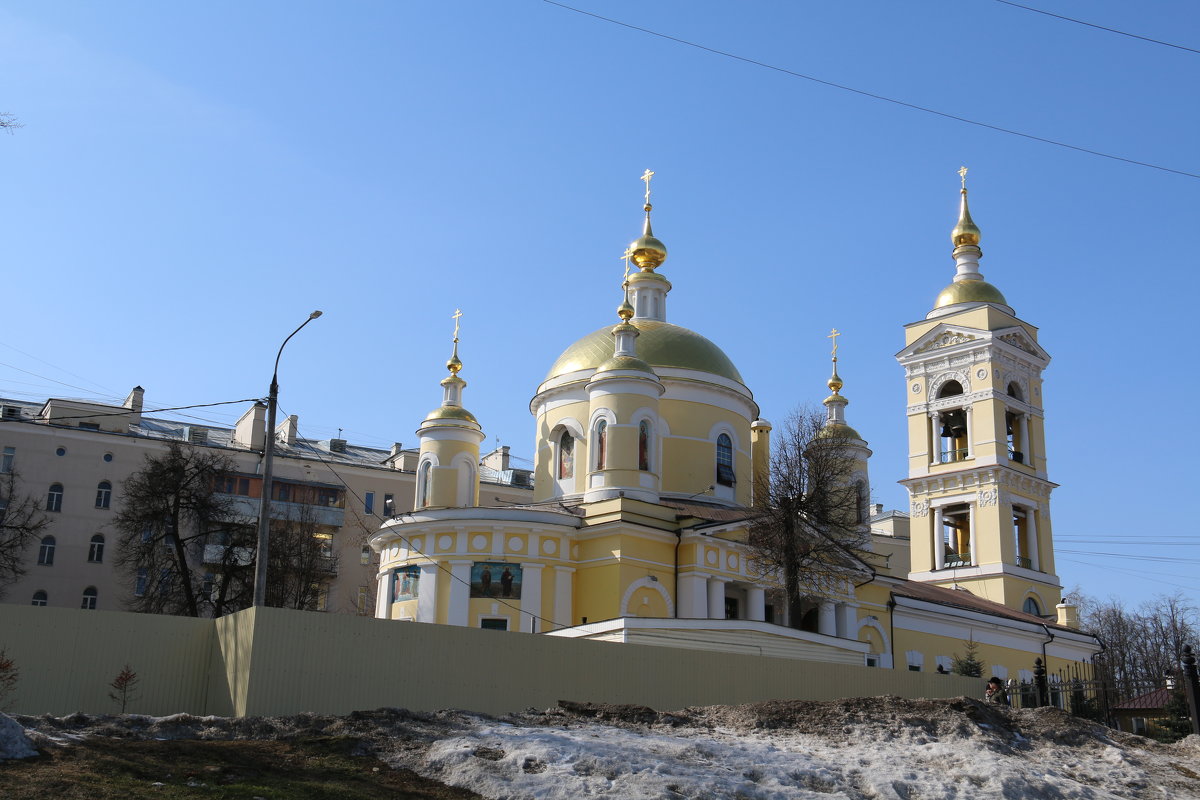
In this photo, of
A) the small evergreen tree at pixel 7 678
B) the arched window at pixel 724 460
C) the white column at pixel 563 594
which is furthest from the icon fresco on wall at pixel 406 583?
the small evergreen tree at pixel 7 678

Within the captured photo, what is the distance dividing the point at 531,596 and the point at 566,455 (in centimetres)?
714

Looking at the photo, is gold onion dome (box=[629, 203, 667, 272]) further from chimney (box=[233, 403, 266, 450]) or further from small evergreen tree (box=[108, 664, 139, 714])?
small evergreen tree (box=[108, 664, 139, 714])

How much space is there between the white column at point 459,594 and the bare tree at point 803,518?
24.7ft

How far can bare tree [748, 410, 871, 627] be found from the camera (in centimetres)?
3288

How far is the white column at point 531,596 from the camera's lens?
3300 cm

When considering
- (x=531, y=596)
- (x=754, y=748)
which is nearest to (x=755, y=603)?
(x=531, y=596)

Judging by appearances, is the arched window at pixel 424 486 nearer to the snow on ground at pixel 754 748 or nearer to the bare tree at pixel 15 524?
the bare tree at pixel 15 524

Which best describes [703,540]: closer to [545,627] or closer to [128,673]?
[545,627]

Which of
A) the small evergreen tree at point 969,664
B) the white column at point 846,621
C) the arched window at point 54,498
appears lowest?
the small evergreen tree at point 969,664

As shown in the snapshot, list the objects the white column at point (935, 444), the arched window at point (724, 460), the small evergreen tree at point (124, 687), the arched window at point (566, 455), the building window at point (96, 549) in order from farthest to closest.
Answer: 1. the white column at point (935, 444)
2. the building window at point (96, 549)
3. the arched window at point (724, 460)
4. the arched window at point (566, 455)
5. the small evergreen tree at point (124, 687)

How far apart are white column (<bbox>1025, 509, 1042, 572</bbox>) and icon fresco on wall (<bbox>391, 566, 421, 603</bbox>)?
2820 cm

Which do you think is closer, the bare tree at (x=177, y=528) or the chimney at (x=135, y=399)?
the bare tree at (x=177, y=528)

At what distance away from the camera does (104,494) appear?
5050 cm

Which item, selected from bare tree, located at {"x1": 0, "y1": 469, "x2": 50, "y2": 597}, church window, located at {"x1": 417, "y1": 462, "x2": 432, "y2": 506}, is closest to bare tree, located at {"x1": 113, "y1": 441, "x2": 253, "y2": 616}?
bare tree, located at {"x1": 0, "y1": 469, "x2": 50, "y2": 597}
